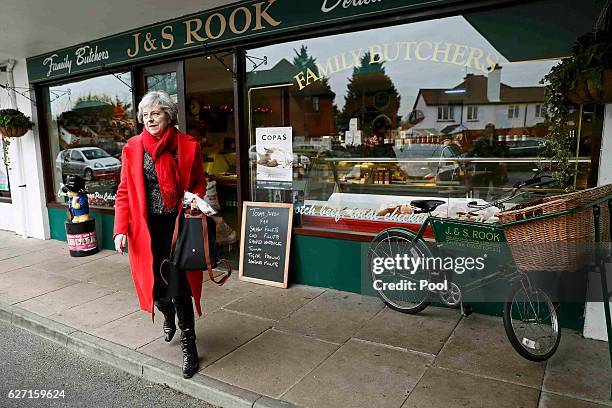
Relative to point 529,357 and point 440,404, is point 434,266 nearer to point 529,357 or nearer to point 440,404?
point 529,357

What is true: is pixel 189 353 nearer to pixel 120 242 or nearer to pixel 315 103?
pixel 120 242

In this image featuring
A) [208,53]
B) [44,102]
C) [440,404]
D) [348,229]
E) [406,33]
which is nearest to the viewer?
[440,404]

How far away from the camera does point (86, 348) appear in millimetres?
3693

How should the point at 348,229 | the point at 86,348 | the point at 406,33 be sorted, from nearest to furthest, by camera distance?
1. the point at 86,348
2. the point at 406,33
3. the point at 348,229

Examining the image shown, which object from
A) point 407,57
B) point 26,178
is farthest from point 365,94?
point 26,178

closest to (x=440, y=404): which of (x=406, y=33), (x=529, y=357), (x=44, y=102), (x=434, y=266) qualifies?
(x=529, y=357)

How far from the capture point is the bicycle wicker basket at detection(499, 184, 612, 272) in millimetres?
2584

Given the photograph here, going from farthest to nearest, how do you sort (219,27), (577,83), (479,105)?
1. (479,105)
2. (219,27)
3. (577,83)

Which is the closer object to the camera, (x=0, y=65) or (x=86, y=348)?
(x=86, y=348)

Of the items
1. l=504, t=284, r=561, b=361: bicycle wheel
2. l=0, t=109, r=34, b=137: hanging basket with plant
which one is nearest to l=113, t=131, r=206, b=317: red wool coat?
l=504, t=284, r=561, b=361: bicycle wheel

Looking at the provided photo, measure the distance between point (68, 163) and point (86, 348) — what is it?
4.84 m

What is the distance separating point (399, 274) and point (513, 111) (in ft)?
8.13

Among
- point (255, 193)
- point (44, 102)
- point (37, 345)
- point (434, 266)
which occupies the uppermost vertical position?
point (44, 102)

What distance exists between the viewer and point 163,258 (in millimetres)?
3125
